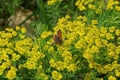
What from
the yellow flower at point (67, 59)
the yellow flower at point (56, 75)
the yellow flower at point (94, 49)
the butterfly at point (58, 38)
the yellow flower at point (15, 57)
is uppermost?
the butterfly at point (58, 38)

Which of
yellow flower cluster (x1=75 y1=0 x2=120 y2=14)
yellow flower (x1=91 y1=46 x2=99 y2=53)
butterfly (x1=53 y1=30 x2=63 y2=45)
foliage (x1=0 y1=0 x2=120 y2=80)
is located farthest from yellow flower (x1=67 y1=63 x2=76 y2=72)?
yellow flower cluster (x1=75 y1=0 x2=120 y2=14)

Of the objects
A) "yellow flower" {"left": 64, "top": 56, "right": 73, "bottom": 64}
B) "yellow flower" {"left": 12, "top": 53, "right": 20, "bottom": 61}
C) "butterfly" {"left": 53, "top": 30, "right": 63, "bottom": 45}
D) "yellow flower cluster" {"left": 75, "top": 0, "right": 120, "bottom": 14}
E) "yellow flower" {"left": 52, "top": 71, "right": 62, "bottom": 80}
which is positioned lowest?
"yellow flower" {"left": 52, "top": 71, "right": 62, "bottom": 80}

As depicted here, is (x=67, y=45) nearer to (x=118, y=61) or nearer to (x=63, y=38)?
(x=63, y=38)

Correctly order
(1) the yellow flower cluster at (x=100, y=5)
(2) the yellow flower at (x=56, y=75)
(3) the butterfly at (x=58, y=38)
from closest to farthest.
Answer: (2) the yellow flower at (x=56, y=75)
(3) the butterfly at (x=58, y=38)
(1) the yellow flower cluster at (x=100, y=5)

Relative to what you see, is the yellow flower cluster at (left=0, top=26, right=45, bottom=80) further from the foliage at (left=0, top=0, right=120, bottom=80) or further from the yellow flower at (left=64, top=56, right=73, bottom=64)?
the yellow flower at (left=64, top=56, right=73, bottom=64)

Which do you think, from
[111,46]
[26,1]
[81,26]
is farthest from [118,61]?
[26,1]

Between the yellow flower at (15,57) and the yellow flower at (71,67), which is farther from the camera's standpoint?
the yellow flower at (15,57)

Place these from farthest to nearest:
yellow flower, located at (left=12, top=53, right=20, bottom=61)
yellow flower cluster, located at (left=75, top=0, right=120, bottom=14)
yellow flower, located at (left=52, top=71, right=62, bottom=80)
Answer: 1. yellow flower cluster, located at (left=75, top=0, right=120, bottom=14)
2. yellow flower, located at (left=12, top=53, right=20, bottom=61)
3. yellow flower, located at (left=52, top=71, right=62, bottom=80)

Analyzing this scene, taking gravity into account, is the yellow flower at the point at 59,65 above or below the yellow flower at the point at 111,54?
below

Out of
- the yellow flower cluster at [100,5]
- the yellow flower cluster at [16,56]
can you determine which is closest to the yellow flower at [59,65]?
the yellow flower cluster at [16,56]

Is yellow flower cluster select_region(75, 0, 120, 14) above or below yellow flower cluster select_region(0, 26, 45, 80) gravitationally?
above

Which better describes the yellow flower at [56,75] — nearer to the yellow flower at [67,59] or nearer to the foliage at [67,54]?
the foliage at [67,54]
